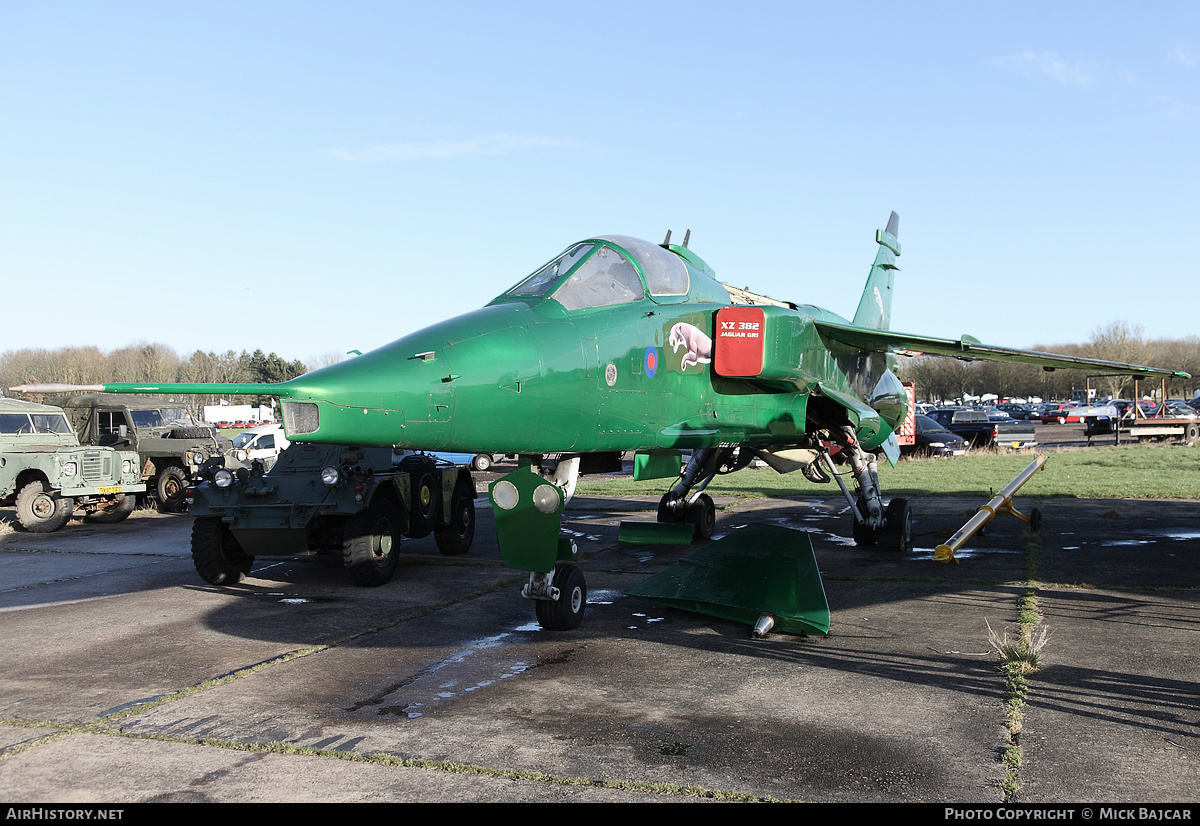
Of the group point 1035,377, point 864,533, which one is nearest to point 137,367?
point 864,533

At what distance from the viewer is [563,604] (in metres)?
7.24

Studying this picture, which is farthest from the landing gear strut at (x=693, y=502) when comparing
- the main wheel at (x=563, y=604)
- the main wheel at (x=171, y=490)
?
the main wheel at (x=171, y=490)

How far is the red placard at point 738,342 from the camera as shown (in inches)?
299

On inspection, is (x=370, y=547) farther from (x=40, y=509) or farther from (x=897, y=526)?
(x=40, y=509)

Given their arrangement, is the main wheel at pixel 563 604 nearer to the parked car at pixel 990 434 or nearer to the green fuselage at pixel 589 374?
the green fuselage at pixel 589 374

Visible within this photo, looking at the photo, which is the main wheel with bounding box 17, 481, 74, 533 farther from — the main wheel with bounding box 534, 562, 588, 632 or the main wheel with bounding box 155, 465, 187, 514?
the main wheel with bounding box 534, 562, 588, 632

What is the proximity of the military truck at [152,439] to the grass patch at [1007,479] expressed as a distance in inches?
362

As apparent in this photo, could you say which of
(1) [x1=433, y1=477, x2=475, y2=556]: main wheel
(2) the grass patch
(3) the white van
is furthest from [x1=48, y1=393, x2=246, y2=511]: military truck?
(2) the grass patch

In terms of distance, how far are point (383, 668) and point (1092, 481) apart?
18770 millimetres

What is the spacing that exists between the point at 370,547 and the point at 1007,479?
16912mm

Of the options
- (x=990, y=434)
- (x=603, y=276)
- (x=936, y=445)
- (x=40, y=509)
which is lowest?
(x=40, y=509)

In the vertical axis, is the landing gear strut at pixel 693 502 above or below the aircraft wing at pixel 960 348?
below
